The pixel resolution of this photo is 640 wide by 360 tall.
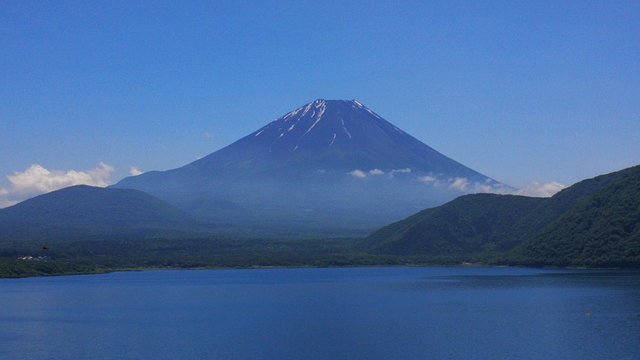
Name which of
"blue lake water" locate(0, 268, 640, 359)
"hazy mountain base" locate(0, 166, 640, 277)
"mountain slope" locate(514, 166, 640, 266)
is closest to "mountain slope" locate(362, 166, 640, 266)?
"mountain slope" locate(514, 166, 640, 266)

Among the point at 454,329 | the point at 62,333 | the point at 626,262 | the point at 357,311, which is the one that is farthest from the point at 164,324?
the point at 626,262

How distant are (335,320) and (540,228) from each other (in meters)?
80.1

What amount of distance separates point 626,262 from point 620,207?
10.1m

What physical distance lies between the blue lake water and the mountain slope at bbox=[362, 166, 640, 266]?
24.9 feet

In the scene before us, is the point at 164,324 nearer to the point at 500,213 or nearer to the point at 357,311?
the point at 357,311

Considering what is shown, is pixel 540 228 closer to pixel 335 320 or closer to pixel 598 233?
pixel 598 233

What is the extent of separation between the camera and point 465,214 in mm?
154500

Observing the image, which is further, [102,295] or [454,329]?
[102,295]

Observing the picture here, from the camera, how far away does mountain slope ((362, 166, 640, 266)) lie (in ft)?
336

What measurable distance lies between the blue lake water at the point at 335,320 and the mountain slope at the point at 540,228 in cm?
760

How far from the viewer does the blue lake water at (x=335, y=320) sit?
4538cm

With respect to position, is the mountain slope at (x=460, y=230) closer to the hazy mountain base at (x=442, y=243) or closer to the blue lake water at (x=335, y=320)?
the hazy mountain base at (x=442, y=243)

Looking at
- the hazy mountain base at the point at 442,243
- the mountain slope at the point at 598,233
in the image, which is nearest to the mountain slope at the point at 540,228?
the mountain slope at the point at 598,233

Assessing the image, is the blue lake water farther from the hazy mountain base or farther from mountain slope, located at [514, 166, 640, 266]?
the hazy mountain base
